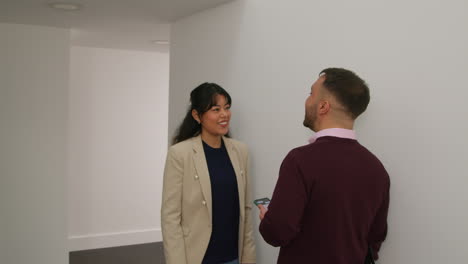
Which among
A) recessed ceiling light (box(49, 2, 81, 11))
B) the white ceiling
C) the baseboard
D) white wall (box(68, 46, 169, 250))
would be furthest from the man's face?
the baseboard

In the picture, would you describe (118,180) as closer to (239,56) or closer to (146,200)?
(146,200)

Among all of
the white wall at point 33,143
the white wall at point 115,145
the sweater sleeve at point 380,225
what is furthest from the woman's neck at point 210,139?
the white wall at point 115,145

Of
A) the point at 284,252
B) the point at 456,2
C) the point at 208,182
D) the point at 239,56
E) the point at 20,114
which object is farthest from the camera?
the point at 20,114

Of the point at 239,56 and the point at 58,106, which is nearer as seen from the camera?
the point at 239,56

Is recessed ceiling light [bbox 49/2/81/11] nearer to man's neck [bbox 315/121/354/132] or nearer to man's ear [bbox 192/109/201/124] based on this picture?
man's ear [bbox 192/109/201/124]

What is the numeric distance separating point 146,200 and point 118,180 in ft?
1.54

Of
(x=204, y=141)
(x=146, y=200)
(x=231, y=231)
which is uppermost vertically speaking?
(x=204, y=141)

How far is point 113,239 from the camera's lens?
6113 mm

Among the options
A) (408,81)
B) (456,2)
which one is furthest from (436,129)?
(456,2)

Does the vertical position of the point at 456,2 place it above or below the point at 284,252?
above

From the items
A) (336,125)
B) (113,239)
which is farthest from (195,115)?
(113,239)

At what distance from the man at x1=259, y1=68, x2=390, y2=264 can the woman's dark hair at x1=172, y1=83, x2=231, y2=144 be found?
94 centimetres

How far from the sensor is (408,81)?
6.40ft

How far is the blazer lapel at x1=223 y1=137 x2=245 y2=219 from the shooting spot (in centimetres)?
267
